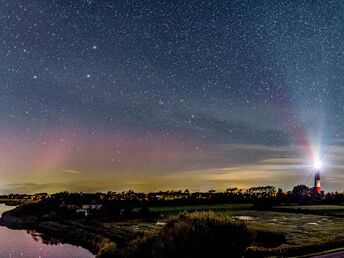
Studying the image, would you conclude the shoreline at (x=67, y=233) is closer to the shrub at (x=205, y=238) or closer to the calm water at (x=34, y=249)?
the calm water at (x=34, y=249)

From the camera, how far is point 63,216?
12781 cm

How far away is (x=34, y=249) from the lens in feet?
259

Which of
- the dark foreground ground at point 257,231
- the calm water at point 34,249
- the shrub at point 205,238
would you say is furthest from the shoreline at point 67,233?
the shrub at point 205,238

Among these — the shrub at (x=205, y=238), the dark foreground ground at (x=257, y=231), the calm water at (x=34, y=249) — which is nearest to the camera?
the shrub at (x=205, y=238)

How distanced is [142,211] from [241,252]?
75162mm

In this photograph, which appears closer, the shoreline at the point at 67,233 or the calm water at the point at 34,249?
the shoreline at the point at 67,233

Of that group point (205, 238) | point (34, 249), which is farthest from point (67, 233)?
point (205, 238)

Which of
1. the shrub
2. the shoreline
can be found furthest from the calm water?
the shrub

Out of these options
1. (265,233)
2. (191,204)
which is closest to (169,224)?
(265,233)

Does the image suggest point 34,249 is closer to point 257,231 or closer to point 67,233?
point 67,233

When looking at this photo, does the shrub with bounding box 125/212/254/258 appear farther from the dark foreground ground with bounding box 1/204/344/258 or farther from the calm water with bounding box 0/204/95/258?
the calm water with bounding box 0/204/95/258

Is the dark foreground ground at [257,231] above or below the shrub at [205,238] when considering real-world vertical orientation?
below

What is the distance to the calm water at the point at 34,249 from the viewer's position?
72.9 metres

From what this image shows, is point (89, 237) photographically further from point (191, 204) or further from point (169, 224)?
point (191, 204)
